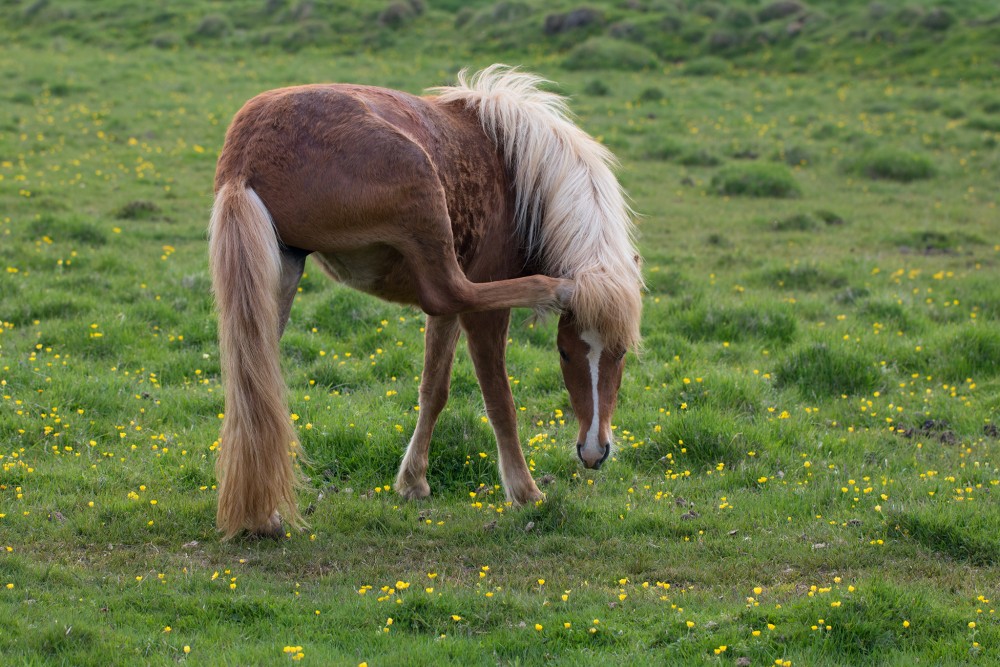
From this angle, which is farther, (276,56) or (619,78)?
(276,56)

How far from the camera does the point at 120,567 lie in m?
4.46

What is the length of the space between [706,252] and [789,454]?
4.58 m

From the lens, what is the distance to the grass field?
3955 millimetres

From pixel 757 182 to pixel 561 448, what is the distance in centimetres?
778

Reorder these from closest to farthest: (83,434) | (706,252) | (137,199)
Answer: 1. (83,434)
2. (706,252)
3. (137,199)

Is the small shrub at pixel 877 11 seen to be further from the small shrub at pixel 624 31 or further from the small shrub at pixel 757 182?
the small shrub at pixel 757 182

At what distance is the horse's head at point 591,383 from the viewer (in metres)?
4.84

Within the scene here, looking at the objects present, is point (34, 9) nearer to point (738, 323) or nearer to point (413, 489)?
point (738, 323)

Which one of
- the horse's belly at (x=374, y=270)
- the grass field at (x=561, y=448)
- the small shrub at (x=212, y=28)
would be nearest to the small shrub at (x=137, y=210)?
the grass field at (x=561, y=448)

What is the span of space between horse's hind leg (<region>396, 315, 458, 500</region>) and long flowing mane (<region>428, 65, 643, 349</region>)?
695 millimetres

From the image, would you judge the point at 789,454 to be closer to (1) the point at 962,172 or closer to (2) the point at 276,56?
(1) the point at 962,172

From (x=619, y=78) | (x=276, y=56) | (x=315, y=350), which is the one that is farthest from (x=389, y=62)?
(x=315, y=350)

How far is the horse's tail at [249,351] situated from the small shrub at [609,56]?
18165mm

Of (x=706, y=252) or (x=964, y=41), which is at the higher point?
(x=964, y=41)
